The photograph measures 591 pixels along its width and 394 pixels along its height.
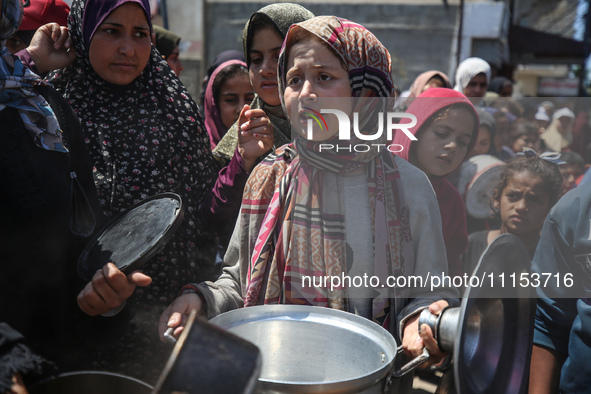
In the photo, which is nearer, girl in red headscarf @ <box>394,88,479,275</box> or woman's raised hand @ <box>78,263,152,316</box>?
woman's raised hand @ <box>78,263,152,316</box>

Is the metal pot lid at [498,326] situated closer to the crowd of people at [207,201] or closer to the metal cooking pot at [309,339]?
the crowd of people at [207,201]

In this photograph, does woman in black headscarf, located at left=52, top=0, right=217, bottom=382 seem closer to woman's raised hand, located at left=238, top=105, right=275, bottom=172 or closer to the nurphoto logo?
woman's raised hand, located at left=238, top=105, right=275, bottom=172

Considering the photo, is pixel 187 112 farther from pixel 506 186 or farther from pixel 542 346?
pixel 506 186

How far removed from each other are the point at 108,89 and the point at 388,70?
1174mm

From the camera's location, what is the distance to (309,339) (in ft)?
4.38

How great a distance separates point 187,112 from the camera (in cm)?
215

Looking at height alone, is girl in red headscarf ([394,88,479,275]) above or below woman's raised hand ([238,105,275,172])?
below

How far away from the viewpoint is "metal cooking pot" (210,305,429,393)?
4.17 ft

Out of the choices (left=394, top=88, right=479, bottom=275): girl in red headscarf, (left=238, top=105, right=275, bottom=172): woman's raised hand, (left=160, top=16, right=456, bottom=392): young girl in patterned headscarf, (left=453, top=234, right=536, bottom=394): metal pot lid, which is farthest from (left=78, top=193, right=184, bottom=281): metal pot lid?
(left=394, top=88, right=479, bottom=275): girl in red headscarf

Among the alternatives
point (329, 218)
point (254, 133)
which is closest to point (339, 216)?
point (329, 218)

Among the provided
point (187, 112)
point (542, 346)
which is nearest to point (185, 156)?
point (187, 112)

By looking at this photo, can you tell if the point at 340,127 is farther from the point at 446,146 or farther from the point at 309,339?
the point at 446,146

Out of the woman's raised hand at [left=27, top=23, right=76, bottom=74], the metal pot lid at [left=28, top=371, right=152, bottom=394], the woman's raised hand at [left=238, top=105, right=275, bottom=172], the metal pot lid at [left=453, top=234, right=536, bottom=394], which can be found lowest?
the metal pot lid at [left=28, top=371, right=152, bottom=394]

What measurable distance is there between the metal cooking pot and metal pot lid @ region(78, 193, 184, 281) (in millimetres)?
248
